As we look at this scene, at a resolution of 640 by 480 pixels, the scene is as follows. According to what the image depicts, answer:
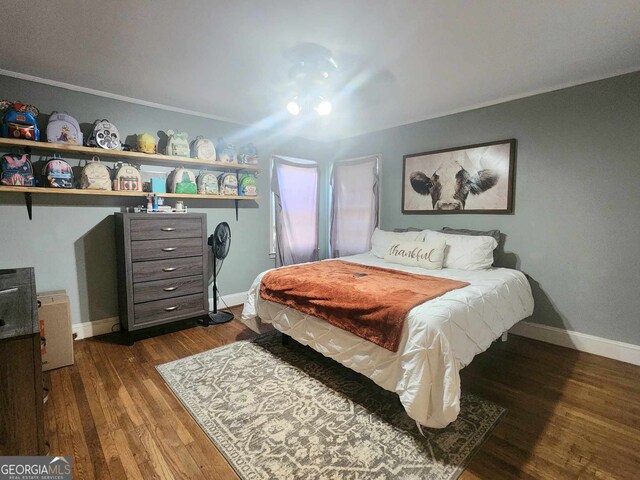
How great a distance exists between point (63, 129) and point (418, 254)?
130 inches

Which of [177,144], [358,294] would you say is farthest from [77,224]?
[358,294]

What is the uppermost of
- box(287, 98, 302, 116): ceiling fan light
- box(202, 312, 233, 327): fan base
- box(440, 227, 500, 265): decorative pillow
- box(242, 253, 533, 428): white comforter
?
box(287, 98, 302, 116): ceiling fan light

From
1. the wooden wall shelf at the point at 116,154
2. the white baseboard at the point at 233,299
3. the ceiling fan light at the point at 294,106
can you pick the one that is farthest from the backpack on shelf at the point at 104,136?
the white baseboard at the point at 233,299

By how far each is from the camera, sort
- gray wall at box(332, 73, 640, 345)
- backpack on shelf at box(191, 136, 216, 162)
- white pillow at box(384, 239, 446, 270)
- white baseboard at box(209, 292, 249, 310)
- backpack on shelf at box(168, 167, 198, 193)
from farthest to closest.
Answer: white baseboard at box(209, 292, 249, 310) → backpack on shelf at box(191, 136, 216, 162) → backpack on shelf at box(168, 167, 198, 193) → white pillow at box(384, 239, 446, 270) → gray wall at box(332, 73, 640, 345)

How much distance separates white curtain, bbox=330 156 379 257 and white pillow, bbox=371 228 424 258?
0.56 meters

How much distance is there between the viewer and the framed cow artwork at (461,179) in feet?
9.75

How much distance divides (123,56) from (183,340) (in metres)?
2.37

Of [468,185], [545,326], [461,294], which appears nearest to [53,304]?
[461,294]

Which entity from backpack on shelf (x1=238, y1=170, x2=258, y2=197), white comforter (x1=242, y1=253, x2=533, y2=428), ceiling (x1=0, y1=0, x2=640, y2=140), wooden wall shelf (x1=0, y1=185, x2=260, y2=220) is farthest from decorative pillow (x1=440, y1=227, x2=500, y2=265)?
wooden wall shelf (x1=0, y1=185, x2=260, y2=220)

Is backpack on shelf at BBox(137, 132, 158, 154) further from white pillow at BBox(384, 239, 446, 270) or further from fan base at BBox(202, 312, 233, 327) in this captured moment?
white pillow at BBox(384, 239, 446, 270)

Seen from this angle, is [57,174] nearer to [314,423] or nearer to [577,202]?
[314,423]

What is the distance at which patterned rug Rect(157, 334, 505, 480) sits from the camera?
56.0 inches

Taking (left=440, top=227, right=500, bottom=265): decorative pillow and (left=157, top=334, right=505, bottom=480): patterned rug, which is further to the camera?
(left=440, top=227, right=500, bottom=265): decorative pillow

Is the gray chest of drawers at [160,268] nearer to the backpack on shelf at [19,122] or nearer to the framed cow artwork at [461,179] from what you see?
the backpack on shelf at [19,122]
